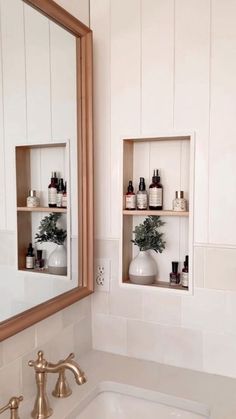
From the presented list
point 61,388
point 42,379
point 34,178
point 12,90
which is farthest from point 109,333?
point 12,90

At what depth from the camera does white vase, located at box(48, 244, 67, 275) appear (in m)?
1.30

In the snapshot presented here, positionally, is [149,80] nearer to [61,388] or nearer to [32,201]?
[32,201]

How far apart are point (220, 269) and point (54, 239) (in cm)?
59

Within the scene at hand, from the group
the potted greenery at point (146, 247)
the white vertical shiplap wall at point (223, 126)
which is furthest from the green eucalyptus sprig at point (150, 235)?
the white vertical shiplap wall at point (223, 126)

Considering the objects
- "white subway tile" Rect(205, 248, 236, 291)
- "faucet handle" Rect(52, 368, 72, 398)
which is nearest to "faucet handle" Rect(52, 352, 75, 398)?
"faucet handle" Rect(52, 368, 72, 398)

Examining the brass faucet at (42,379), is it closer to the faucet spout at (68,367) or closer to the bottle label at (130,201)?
the faucet spout at (68,367)

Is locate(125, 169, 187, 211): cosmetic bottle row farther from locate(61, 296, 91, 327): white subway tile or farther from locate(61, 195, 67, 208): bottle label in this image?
locate(61, 296, 91, 327): white subway tile

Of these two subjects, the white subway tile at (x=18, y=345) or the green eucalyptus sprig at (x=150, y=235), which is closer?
the white subway tile at (x=18, y=345)

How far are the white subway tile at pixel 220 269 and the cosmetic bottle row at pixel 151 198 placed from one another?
0.19 meters

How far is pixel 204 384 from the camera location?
1260 mm

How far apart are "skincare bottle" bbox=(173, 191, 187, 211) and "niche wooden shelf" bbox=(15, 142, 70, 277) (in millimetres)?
390

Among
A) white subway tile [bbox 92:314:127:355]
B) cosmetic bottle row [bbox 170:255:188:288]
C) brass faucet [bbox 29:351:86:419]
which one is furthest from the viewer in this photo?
white subway tile [bbox 92:314:127:355]

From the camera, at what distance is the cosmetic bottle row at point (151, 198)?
1.35m

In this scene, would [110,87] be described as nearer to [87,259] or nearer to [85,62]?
[85,62]
